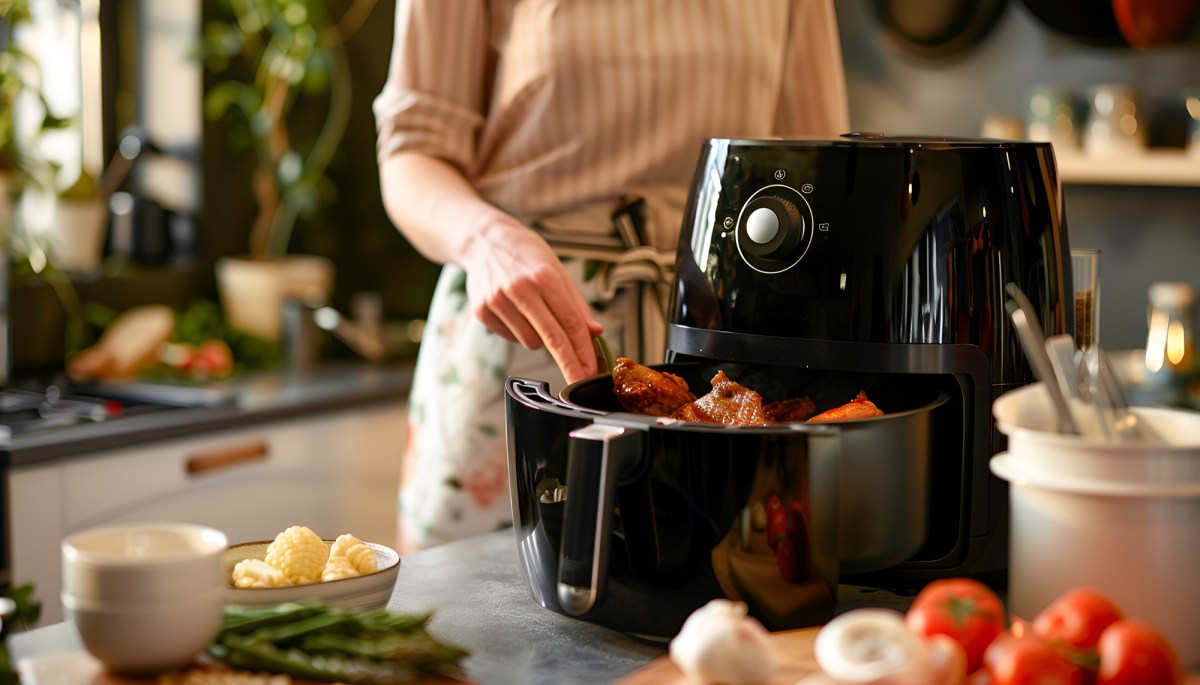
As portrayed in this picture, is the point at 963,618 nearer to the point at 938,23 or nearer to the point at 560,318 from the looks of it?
the point at 560,318

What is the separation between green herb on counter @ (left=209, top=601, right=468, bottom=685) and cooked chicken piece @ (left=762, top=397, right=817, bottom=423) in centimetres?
29

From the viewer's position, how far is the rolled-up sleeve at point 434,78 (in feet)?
4.23

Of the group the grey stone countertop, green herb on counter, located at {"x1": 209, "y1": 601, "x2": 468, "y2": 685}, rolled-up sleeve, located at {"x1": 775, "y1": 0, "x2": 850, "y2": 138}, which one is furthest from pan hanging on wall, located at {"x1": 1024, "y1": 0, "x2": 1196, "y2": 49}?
green herb on counter, located at {"x1": 209, "y1": 601, "x2": 468, "y2": 685}

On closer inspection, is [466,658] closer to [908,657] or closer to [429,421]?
[908,657]

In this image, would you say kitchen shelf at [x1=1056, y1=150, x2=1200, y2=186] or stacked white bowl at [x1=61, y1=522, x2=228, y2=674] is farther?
kitchen shelf at [x1=1056, y1=150, x2=1200, y2=186]

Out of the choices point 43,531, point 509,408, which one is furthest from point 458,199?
point 43,531

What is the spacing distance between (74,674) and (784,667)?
1.23 ft

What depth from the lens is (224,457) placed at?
7.41 ft

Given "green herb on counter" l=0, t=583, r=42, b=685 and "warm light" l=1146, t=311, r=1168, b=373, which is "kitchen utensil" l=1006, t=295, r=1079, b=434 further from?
"warm light" l=1146, t=311, r=1168, b=373

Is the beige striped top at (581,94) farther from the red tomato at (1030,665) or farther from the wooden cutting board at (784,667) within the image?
the red tomato at (1030,665)

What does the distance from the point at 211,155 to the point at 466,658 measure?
2336mm

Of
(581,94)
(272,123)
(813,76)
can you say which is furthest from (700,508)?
(272,123)

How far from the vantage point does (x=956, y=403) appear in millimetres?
900

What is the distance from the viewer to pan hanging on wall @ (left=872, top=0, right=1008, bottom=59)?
2.89 metres
